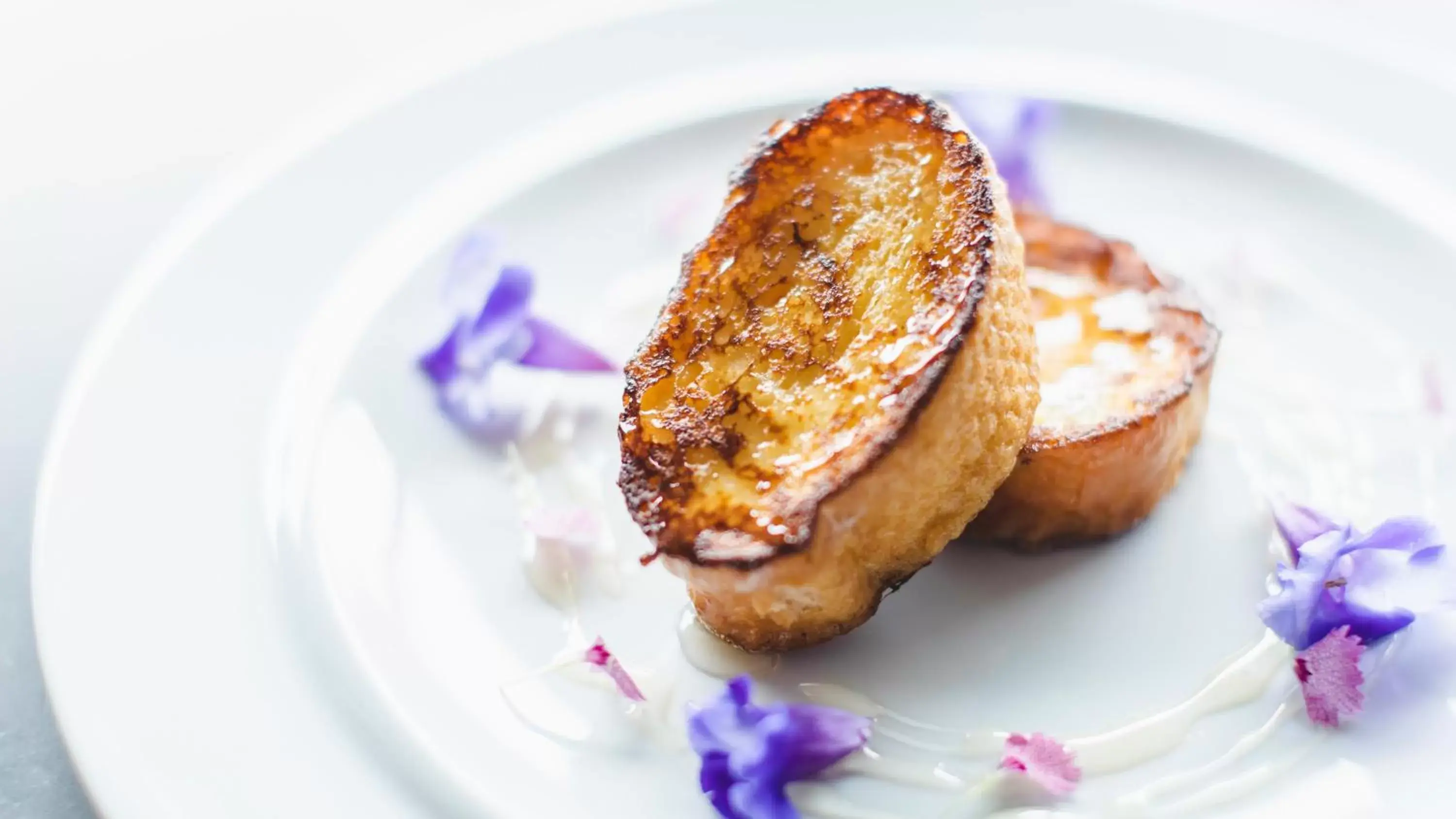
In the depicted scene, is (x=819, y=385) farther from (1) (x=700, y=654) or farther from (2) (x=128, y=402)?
(2) (x=128, y=402)

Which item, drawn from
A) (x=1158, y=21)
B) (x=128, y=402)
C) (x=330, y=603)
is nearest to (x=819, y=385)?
(x=330, y=603)

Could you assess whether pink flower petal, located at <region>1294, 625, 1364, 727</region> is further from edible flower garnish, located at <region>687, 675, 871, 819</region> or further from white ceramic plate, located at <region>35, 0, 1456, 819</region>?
edible flower garnish, located at <region>687, 675, 871, 819</region>

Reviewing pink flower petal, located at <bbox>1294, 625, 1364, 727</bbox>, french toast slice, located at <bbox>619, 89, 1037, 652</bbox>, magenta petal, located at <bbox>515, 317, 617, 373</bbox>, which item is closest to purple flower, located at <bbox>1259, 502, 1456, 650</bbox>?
pink flower petal, located at <bbox>1294, 625, 1364, 727</bbox>

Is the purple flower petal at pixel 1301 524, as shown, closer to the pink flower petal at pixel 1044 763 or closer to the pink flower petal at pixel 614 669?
the pink flower petal at pixel 1044 763

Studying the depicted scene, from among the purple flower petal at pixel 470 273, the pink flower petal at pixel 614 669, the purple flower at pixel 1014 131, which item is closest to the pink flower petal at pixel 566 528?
the pink flower petal at pixel 614 669

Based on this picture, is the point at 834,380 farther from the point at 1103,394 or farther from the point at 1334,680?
the point at 1334,680

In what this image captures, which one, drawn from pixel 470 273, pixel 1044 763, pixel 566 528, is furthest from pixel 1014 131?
pixel 1044 763
